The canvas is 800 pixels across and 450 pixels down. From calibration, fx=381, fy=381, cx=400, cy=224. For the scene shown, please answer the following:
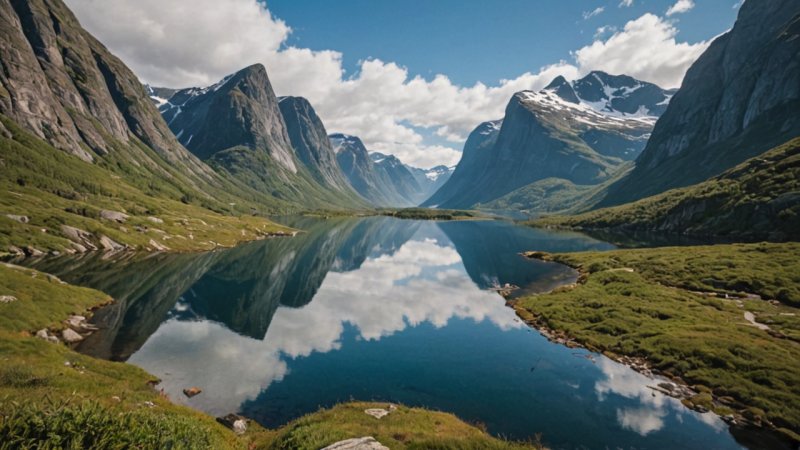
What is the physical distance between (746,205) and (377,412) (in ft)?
520

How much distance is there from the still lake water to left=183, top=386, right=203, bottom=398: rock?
653 mm

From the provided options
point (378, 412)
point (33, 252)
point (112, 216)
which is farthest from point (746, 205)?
point (112, 216)

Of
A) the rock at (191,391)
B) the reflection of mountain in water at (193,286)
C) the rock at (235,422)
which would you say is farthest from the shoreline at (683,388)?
the rock at (191,391)

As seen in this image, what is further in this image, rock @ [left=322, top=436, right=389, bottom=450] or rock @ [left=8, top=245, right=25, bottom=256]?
rock @ [left=8, top=245, right=25, bottom=256]

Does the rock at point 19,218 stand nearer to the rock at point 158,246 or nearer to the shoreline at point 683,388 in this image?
the rock at point 158,246

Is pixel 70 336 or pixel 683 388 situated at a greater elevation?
pixel 70 336

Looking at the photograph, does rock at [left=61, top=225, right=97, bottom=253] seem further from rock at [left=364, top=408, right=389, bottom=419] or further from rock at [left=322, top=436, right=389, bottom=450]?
rock at [left=322, top=436, right=389, bottom=450]

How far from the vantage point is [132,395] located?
26.7 m

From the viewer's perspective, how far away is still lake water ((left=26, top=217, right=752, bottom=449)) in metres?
33.0

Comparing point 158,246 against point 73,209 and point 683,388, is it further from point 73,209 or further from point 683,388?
point 683,388

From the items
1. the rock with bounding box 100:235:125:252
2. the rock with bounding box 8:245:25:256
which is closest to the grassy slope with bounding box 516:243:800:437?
the rock with bounding box 8:245:25:256

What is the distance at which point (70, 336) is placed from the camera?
4322cm

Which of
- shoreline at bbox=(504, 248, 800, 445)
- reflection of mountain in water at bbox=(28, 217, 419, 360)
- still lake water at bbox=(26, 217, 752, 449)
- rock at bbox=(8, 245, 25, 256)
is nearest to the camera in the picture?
shoreline at bbox=(504, 248, 800, 445)

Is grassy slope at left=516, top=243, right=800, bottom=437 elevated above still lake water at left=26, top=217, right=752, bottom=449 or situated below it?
above
